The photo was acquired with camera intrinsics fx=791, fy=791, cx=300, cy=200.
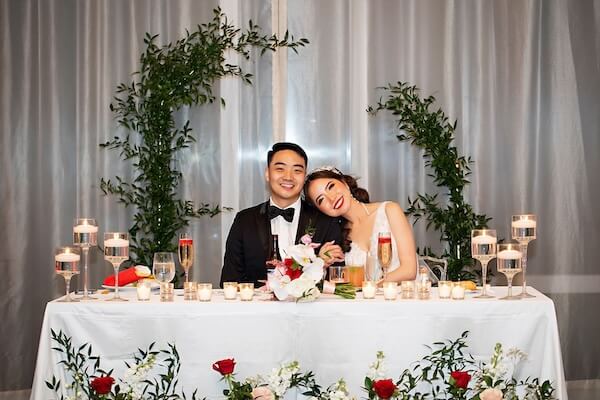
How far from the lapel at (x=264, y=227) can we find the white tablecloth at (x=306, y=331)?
101cm

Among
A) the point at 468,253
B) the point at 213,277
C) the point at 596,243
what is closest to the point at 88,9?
the point at 213,277

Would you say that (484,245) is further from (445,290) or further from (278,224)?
(278,224)

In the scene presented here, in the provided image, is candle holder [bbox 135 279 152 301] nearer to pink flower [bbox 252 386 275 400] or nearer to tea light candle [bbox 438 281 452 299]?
pink flower [bbox 252 386 275 400]

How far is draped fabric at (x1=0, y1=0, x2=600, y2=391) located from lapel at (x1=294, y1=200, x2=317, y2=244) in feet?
4.35

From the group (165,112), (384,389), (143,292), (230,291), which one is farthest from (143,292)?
(165,112)

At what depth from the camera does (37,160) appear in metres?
5.24

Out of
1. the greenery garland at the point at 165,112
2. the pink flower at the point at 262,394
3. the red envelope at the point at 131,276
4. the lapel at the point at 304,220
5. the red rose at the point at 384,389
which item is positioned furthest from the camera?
the greenery garland at the point at 165,112

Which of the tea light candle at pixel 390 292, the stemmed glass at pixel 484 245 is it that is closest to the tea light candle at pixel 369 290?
the tea light candle at pixel 390 292

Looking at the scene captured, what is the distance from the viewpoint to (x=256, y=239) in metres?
4.07

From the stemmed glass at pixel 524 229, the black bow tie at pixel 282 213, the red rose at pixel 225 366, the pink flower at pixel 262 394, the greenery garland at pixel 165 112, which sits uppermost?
the greenery garland at pixel 165 112

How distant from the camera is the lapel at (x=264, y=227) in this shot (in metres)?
4.04

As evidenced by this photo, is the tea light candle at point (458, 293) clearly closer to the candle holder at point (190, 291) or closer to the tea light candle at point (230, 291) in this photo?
the tea light candle at point (230, 291)

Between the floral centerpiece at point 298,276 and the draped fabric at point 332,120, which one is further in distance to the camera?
the draped fabric at point 332,120

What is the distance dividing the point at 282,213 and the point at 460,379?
59.1 inches
